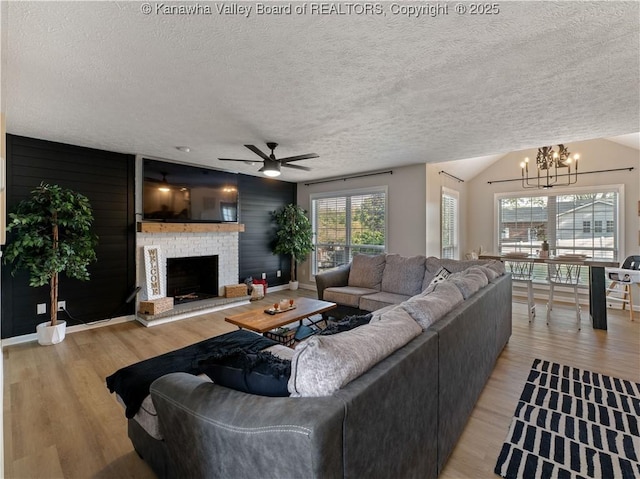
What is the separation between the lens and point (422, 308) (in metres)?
1.62

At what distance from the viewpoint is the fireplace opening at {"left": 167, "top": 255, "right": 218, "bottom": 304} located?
192 inches

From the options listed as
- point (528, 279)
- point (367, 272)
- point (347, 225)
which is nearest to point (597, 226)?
point (528, 279)

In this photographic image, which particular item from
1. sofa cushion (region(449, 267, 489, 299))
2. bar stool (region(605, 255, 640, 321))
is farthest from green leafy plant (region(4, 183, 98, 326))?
bar stool (region(605, 255, 640, 321))

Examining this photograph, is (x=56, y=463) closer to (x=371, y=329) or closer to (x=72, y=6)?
(x=371, y=329)

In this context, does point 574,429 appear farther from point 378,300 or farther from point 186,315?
point 186,315

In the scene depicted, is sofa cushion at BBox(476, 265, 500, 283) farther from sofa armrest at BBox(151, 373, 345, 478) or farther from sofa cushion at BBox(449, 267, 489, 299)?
sofa armrest at BBox(151, 373, 345, 478)

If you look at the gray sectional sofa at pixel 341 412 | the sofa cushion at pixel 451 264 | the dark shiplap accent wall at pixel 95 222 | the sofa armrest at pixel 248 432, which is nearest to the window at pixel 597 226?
the sofa cushion at pixel 451 264

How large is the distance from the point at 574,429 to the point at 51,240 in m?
5.09

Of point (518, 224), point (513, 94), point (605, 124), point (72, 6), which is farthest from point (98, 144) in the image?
point (518, 224)

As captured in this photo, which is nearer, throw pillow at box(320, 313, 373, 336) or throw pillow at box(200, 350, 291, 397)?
throw pillow at box(200, 350, 291, 397)

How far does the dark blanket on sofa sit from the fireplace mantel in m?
2.78

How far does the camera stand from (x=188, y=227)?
15.5ft

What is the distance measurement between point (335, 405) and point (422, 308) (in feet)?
2.97

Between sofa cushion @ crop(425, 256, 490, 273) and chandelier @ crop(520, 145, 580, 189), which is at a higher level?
chandelier @ crop(520, 145, 580, 189)
